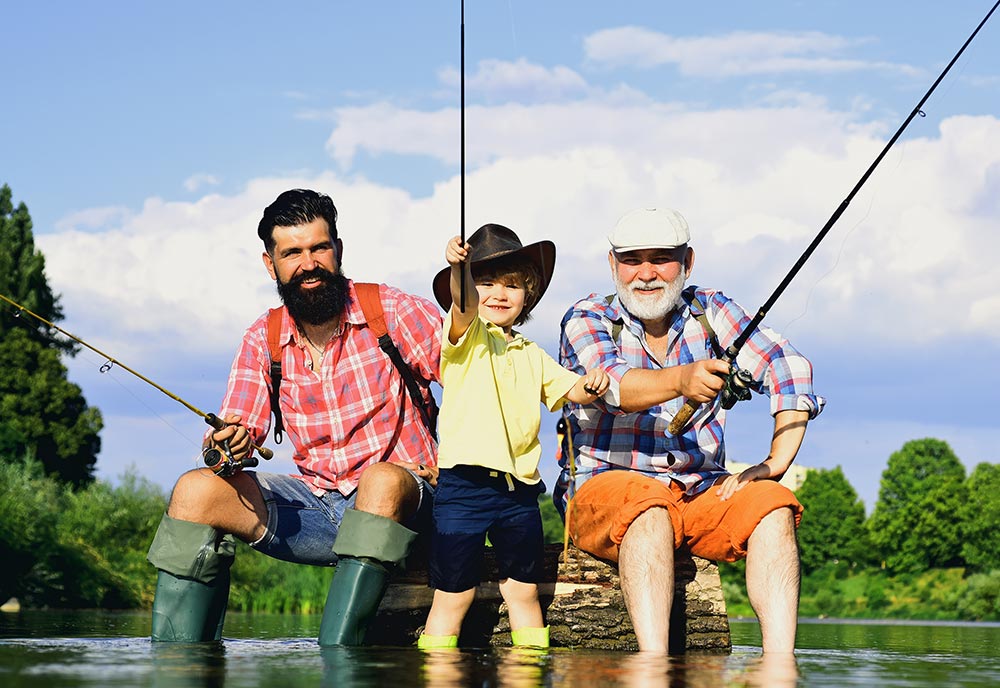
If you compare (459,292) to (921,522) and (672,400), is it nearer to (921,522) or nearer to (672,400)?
(672,400)

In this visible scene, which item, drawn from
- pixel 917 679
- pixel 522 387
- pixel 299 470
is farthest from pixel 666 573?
pixel 299 470

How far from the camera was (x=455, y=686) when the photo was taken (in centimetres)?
388

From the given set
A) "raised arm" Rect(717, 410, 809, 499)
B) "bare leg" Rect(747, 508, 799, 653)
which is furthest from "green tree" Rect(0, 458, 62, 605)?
"bare leg" Rect(747, 508, 799, 653)

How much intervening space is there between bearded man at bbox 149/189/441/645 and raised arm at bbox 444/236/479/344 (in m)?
0.67

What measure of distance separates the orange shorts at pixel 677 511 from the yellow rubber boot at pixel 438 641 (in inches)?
32.3

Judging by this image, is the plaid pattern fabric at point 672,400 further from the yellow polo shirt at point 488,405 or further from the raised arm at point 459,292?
the raised arm at point 459,292

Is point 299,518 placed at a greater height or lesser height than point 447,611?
greater

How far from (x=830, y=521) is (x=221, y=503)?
47.5 metres

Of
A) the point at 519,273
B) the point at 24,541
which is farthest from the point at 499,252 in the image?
the point at 24,541

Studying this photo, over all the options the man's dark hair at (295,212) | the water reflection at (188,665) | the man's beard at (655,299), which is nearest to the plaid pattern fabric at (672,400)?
the man's beard at (655,299)

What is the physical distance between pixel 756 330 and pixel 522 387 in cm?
140

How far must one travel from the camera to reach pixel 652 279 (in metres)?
6.45

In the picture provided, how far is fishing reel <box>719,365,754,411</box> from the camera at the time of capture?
19.4 feet

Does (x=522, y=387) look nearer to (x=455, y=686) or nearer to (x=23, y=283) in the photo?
(x=455, y=686)
